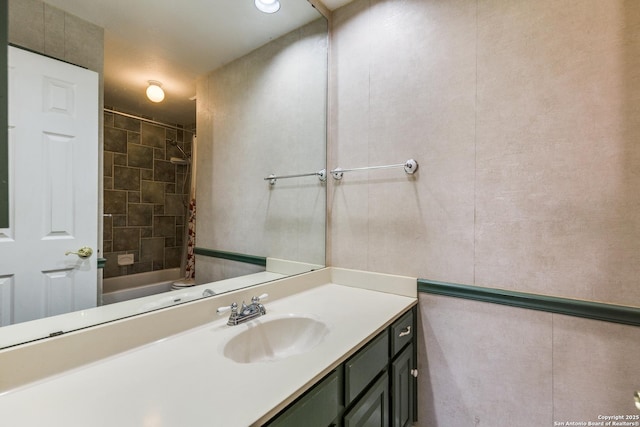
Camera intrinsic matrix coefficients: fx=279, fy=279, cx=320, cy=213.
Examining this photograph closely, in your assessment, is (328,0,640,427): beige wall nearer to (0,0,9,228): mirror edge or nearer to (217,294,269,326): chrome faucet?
(217,294,269,326): chrome faucet

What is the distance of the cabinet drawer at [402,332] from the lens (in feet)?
3.93

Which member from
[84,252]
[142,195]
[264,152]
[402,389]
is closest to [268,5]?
[264,152]

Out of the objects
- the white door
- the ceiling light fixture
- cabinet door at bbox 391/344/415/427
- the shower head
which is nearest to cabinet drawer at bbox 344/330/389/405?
cabinet door at bbox 391/344/415/427

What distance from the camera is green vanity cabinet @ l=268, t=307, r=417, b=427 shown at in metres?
0.74

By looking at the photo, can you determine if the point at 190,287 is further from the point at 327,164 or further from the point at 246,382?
the point at 327,164

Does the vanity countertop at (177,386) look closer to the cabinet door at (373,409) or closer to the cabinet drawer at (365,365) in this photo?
the cabinet drawer at (365,365)

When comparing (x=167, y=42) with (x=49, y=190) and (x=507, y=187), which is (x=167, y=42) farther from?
(x=507, y=187)

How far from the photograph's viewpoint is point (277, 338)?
3.89ft

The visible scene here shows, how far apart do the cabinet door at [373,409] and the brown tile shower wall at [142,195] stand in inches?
34.3

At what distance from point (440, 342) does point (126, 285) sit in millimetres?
1387

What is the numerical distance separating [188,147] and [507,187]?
1386mm

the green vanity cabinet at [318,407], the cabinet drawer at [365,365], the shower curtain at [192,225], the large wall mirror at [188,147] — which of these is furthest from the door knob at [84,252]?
the cabinet drawer at [365,365]

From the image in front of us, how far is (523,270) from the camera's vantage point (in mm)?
1185

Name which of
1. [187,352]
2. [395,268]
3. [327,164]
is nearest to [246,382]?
[187,352]
